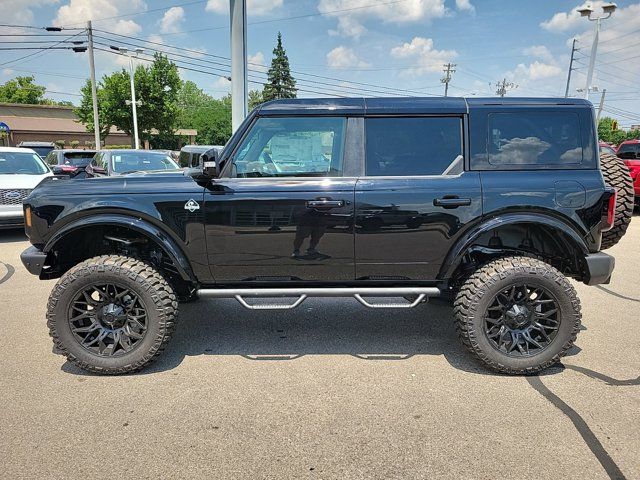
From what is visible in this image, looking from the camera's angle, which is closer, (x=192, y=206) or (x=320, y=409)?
(x=320, y=409)

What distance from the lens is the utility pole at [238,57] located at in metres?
7.46

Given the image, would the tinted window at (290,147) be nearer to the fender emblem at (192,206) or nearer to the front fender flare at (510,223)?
the fender emblem at (192,206)

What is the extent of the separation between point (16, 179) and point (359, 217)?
8.40m

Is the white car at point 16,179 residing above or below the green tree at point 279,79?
below

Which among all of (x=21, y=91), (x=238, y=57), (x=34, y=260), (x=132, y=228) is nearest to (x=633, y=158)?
(x=238, y=57)

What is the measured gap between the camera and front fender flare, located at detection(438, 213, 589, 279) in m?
3.30

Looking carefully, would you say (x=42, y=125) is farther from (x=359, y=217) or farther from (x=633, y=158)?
(x=359, y=217)

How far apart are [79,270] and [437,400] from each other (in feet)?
9.02

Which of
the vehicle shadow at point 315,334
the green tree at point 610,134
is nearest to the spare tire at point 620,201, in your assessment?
the vehicle shadow at point 315,334

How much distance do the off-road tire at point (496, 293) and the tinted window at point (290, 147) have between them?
1430 millimetres

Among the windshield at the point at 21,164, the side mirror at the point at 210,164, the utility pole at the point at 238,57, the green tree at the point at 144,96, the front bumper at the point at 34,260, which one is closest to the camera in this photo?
the side mirror at the point at 210,164

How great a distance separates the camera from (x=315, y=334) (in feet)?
14.0

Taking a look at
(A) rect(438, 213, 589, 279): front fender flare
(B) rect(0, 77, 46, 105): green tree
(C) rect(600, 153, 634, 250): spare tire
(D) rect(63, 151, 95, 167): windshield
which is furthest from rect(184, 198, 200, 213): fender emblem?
(B) rect(0, 77, 46, 105): green tree

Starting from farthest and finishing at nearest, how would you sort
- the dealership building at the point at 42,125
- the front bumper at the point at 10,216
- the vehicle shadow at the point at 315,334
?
1. the dealership building at the point at 42,125
2. the front bumper at the point at 10,216
3. the vehicle shadow at the point at 315,334
